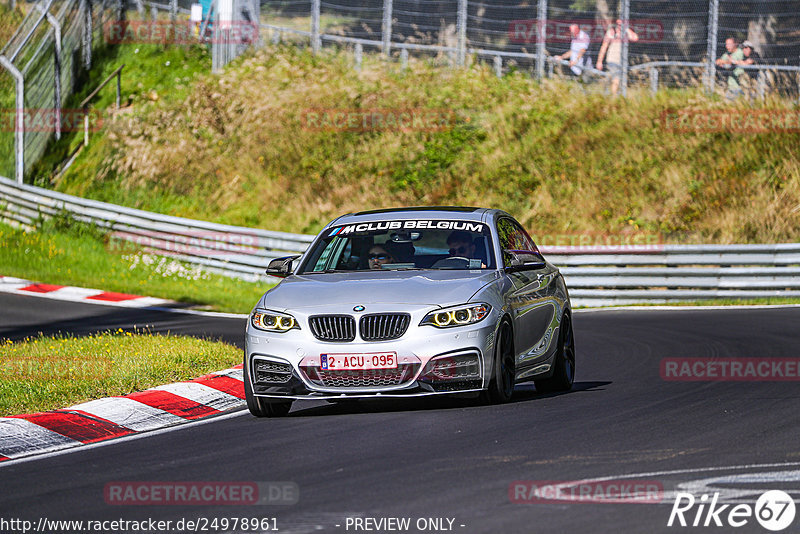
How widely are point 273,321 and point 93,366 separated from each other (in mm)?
3113

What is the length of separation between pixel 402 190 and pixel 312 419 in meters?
21.3

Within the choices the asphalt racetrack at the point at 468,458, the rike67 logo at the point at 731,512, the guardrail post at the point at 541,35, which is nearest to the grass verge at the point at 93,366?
the asphalt racetrack at the point at 468,458

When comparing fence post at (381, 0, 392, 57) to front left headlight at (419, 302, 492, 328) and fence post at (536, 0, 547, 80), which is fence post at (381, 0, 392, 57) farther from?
front left headlight at (419, 302, 492, 328)

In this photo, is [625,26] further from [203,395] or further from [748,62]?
[203,395]

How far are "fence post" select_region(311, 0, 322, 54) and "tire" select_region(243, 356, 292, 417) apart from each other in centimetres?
2427

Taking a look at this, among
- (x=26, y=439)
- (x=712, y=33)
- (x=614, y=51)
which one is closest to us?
(x=26, y=439)

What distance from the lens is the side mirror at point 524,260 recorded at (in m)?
10.2

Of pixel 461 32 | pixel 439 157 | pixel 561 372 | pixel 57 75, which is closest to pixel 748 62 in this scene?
pixel 461 32

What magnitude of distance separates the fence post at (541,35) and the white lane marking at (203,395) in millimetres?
20753

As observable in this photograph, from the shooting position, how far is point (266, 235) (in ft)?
83.4

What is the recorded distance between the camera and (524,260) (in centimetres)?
1052

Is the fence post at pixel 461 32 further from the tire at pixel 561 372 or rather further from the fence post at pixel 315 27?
the tire at pixel 561 372

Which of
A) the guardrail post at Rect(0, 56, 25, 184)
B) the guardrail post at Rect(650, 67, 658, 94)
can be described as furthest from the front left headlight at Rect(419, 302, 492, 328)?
the guardrail post at Rect(0, 56, 25, 184)

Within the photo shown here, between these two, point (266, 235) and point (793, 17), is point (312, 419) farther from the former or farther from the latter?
point (793, 17)
